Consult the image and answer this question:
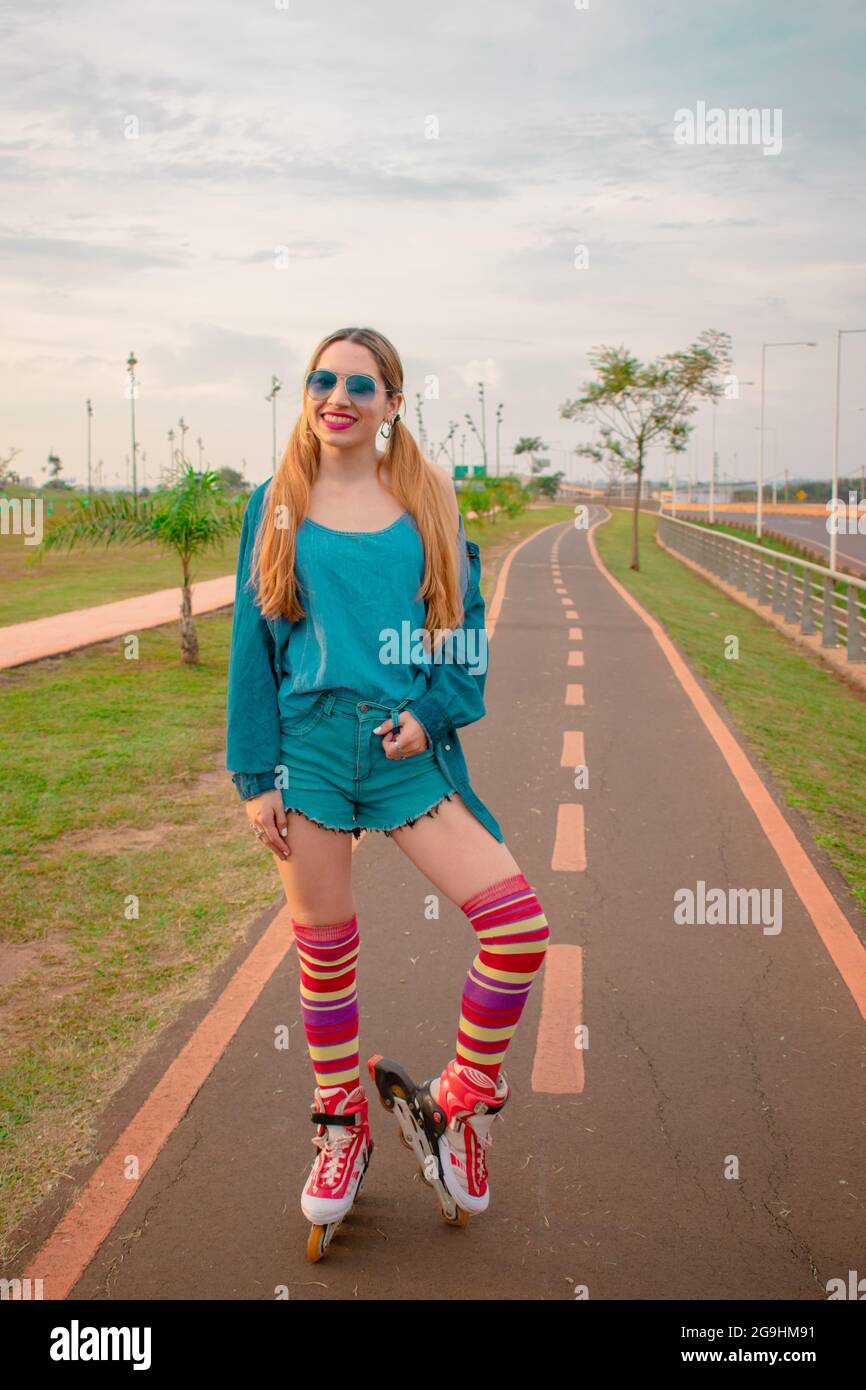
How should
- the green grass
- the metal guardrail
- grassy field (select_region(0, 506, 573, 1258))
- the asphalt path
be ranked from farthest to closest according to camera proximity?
1. the metal guardrail
2. the green grass
3. grassy field (select_region(0, 506, 573, 1258))
4. the asphalt path

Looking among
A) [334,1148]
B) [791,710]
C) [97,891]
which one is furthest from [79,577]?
[334,1148]

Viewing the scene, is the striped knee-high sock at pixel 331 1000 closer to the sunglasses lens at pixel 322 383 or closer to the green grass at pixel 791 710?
the sunglasses lens at pixel 322 383

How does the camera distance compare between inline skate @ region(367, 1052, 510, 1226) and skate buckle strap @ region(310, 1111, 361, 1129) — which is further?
skate buckle strap @ region(310, 1111, 361, 1129)

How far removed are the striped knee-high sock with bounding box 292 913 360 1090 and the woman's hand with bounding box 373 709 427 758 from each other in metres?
0.51

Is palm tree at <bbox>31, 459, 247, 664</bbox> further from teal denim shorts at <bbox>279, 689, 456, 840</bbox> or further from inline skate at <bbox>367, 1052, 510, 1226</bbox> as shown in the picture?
inline skate at <bbox>367, 1052, 510, 1226</bbox>

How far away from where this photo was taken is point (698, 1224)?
312 cm

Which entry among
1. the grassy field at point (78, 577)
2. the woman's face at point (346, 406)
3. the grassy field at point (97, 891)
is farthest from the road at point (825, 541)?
the woman's face at point (346, 406)

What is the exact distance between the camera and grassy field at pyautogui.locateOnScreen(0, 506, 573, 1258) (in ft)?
12.4

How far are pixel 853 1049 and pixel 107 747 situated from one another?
6017 mm

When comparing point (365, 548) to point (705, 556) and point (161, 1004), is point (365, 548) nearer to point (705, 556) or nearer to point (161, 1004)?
point (161, 1004)

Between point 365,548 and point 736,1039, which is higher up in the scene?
point 365,548

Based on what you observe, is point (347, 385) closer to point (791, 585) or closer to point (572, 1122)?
point (572, 1122)

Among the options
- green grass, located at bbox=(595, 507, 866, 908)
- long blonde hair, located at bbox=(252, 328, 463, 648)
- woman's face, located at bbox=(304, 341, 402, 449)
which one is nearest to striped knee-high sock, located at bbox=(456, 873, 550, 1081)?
long blonde hair, located at bbox=(252, 328, 463, 648)
